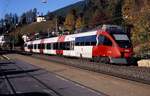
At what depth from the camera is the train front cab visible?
4062 centimetres

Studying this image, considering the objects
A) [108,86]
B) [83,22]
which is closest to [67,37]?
[108,86]

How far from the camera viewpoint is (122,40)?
41.4m

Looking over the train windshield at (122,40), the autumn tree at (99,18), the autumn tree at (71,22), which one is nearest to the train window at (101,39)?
the train windshield at (122,40)

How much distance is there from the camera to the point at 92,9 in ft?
596

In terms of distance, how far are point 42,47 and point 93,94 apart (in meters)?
65.0

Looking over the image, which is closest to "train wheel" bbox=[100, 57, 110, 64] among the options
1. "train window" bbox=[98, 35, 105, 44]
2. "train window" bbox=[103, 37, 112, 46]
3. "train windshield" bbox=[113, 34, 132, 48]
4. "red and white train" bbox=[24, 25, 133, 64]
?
"red and white train" bbox=[24, 25, 133, 64]

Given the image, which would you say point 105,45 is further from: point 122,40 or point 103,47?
point 122,40

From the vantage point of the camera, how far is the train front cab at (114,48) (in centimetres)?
4062

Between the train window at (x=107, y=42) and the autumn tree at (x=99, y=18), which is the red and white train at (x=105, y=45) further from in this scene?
the autumn tree at (x=99, y=18)

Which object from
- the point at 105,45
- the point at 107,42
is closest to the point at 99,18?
the point at 105,45

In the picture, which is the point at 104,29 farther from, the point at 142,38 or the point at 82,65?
the point at 142,38

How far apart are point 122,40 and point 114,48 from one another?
1160 millimetres

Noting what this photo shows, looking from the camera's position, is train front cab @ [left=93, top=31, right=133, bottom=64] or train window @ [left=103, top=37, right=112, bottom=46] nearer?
train front cab @ [left=93, top=31, right=133, bottom=64]

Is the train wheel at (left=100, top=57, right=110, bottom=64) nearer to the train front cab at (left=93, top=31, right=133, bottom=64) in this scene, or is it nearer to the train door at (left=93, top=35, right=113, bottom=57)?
the train front cab at (left=93, top=31, right=133, bottom=64)
